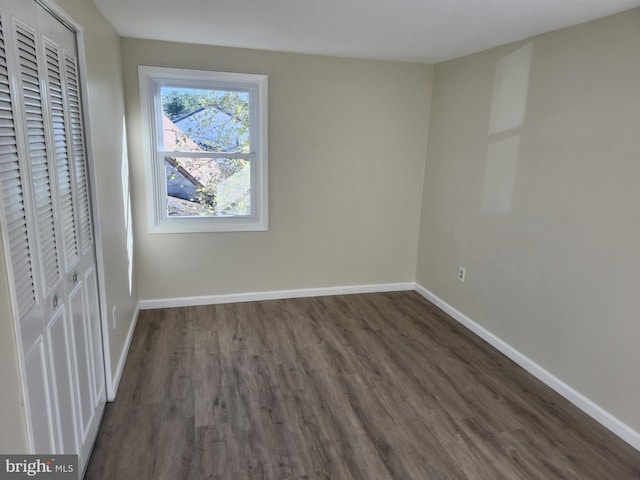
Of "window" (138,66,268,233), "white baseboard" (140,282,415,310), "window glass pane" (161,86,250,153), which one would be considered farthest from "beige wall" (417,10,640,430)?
"window glass pane" (161,86,250,153)

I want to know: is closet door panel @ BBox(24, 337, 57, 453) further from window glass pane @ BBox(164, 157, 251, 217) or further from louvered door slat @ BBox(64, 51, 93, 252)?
window glass pane @ BBox(164, 157, 251, 217)

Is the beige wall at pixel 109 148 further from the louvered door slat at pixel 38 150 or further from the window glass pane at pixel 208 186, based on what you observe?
the window glass pane at pixel 208 186

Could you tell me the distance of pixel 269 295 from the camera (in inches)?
157

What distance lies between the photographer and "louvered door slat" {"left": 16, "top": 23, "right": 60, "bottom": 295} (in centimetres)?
136

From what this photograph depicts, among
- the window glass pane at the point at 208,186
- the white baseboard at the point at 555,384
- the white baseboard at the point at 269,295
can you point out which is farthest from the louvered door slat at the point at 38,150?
the white baseboard at the point at 555,384

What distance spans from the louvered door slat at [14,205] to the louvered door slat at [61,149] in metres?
0.39

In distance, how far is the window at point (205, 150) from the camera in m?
3.40

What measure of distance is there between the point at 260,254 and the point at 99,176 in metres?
1.81

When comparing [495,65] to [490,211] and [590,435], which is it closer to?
[490,211]

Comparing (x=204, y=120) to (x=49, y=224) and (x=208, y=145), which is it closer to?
Answer: (x=208, y=145)

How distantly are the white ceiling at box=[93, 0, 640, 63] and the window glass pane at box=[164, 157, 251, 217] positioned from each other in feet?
3.15

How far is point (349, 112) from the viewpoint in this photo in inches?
149

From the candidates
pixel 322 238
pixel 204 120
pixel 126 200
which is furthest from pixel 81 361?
pixel 322 238

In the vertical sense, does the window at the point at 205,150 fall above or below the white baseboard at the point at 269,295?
above
